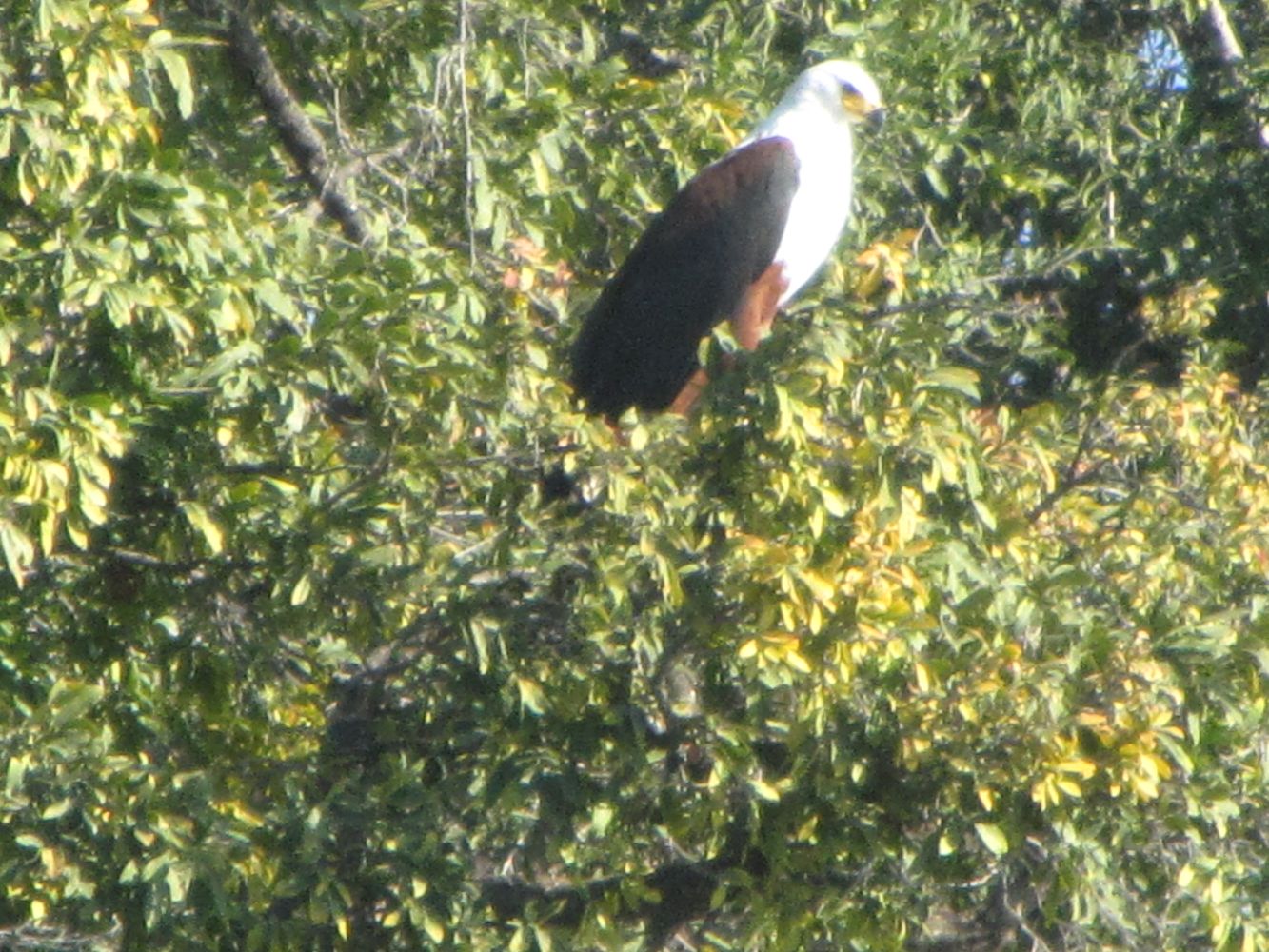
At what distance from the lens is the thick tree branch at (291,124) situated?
4.06m

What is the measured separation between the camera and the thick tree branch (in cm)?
406

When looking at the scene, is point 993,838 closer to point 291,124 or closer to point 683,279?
point 683,279

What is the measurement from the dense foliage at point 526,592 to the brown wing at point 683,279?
473 millimetres

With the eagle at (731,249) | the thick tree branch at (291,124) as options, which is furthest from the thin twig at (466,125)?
the eagle at (731,249)

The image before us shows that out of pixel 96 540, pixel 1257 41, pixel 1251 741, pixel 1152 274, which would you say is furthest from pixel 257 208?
pixel 1257 41

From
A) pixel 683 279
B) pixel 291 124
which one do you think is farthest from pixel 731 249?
pixel 291 124

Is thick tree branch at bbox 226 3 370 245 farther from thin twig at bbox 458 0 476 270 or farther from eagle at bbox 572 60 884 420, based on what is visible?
eagle at bbox 572 60 884 420

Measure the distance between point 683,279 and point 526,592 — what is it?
4.65ft

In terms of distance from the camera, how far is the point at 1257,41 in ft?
19.0

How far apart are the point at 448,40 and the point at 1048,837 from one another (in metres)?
1.94

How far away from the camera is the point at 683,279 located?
14.8 ft

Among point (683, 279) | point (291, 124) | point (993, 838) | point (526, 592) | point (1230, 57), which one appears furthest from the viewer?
point (1230, 57)

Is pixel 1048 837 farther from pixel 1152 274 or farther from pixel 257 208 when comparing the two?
pixel 1152 274

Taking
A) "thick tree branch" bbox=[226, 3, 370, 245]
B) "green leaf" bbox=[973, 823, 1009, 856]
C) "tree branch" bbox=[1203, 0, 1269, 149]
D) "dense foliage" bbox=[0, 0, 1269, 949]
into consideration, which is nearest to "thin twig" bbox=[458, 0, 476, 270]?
"dense foliage" bbox=[0, 0, 1269, 949]
